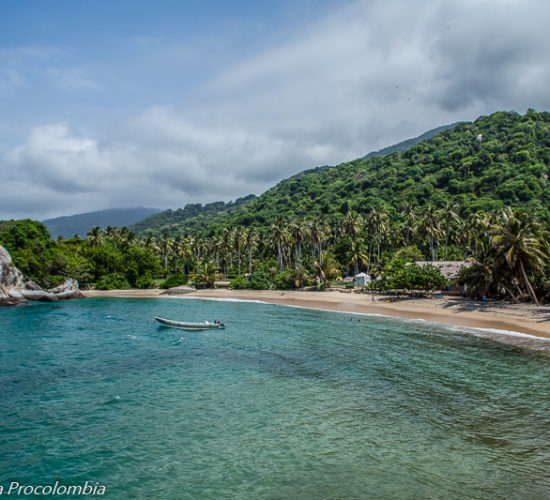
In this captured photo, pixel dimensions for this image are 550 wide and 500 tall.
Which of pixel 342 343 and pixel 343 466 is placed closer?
pixel 343 466

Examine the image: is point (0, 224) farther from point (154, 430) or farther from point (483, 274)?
point (483, 274)

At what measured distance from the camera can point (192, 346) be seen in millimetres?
32750

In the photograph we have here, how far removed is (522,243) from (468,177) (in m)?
116

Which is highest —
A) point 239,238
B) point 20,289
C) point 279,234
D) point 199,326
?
point 239,238

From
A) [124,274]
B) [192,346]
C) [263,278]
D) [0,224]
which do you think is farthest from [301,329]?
[0,224]

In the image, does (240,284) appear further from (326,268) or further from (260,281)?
(326,268)

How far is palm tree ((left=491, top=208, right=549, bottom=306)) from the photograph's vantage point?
42719 millimetres

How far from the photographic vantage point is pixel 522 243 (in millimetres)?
42531

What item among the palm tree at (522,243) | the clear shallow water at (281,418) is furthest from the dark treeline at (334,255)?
the clear shallow water at (281,418)

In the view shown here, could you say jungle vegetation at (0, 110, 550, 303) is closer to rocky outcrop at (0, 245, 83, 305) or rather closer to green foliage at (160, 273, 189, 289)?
green foliage at (160, 273, 189, 289)

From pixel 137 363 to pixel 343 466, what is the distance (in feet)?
61.1

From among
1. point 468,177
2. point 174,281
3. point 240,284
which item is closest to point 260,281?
point 240,284

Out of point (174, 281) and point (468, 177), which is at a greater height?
point (468, 177)

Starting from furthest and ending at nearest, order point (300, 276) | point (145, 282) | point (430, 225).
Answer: point (145, 282) → point (430, 225) → point (300, 276)
